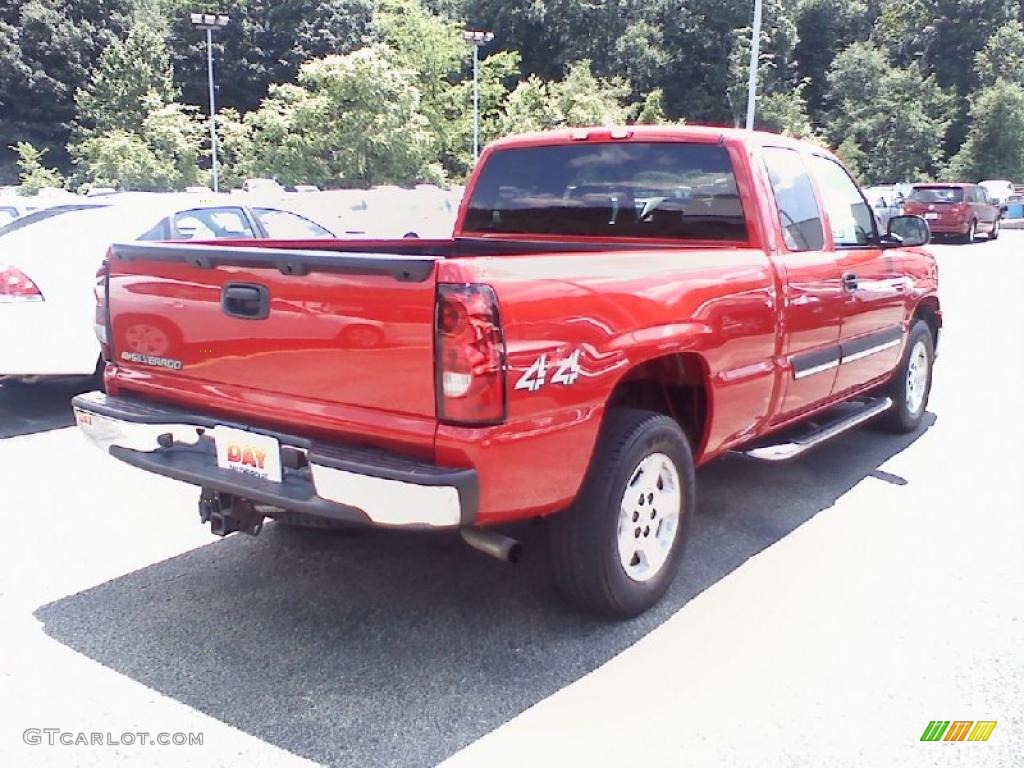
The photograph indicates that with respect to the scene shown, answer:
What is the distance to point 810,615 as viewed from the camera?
12.0 ft

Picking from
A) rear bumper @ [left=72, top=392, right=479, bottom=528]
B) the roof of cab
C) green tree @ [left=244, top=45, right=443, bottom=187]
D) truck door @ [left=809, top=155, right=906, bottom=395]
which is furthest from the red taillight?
green tree @ [left=244, top=45, right=443, bottom=187]

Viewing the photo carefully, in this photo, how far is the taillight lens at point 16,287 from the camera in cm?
620

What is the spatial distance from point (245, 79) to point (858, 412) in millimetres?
61391

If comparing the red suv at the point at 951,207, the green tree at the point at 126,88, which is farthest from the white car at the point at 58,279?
the green tree at the point at 126,88

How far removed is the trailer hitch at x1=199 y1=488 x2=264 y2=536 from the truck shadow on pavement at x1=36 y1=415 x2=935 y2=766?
1.14 ft

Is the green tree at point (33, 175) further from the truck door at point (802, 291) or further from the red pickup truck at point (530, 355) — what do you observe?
the truck door at point (802, 291)

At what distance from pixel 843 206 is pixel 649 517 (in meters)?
2.68

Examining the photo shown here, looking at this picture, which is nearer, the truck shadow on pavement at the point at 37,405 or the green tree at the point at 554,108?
the truck shadow on pavement at the point at 37,405

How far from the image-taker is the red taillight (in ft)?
8.98

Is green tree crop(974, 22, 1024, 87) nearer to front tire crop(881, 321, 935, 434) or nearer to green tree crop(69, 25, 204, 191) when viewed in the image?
green tree crop(69, 25, 204, 191)

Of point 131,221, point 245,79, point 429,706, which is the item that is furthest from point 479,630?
point 245,79

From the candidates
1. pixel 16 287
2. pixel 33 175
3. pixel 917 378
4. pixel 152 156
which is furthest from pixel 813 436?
pixel 33 175

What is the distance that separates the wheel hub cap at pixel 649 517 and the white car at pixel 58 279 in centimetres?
349

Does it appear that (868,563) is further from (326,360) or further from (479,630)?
(326,360)
